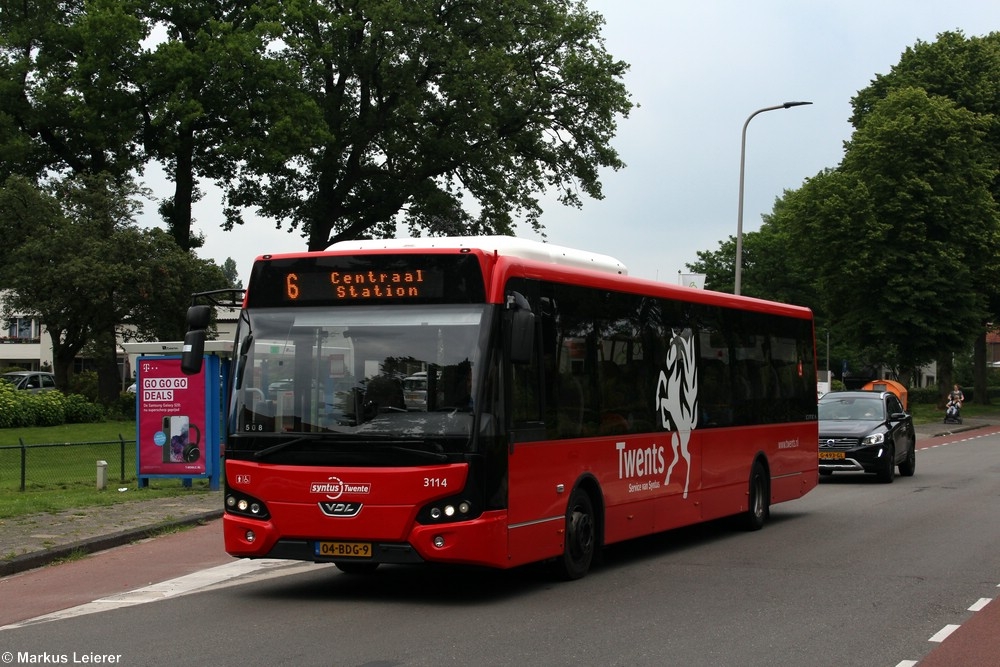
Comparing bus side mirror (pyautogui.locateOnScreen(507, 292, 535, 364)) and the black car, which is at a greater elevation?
bus side mirror (pyautogui.locateOnScreen(507, 292, 535, 364))

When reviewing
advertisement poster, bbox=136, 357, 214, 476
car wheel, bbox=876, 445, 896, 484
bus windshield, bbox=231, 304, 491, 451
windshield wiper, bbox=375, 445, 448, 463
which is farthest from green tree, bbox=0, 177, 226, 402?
windshield wiper, bbox=375, 445, 448, 463

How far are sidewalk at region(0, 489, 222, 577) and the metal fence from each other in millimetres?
4149

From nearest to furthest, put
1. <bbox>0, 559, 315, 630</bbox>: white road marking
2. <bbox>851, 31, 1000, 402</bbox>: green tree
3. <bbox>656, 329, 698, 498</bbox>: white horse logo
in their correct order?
<bbox>0, 559, 315, 630</bbox>: white road marking → <bbox>656, 329, 698, 498</bbox>: white horse logo → <bbox>851, 31, 1000, 402</bbox>: green tree

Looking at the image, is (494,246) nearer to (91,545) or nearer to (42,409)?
(91,545)

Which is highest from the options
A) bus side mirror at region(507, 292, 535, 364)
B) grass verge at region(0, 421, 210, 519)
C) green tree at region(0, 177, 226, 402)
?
green tree at region(0, 177, 226, 402)

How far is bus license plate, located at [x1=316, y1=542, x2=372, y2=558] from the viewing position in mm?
10180

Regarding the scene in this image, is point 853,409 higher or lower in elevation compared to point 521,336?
lower

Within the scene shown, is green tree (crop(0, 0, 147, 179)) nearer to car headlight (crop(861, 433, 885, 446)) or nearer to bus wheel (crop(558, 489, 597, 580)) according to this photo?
car headlight (crop(861, 433, 885, 446))

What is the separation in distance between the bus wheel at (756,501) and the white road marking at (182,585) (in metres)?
5.95

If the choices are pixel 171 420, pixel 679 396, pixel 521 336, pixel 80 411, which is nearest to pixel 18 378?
pixel 80 411

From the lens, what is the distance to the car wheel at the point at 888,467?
24234 millimetres

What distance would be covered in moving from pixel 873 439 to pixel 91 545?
15299 millimetres

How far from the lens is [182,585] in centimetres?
1175

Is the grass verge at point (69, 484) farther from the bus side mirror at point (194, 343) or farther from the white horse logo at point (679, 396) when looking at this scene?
the white horse logo at point (679, 396)
